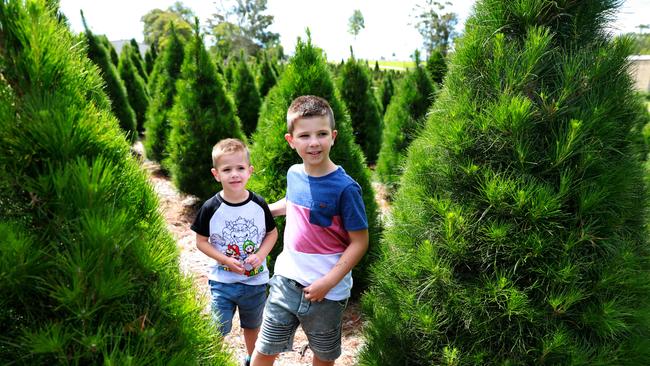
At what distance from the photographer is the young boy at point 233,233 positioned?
2.89 m

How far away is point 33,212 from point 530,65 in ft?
6.22

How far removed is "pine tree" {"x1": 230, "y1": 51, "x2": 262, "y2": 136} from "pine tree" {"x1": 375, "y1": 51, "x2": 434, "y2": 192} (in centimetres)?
470

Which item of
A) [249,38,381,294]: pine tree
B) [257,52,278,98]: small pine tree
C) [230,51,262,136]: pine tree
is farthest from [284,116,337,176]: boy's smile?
[257,52,278,98]: small pine tree

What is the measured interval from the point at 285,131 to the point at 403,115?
582 centimetres

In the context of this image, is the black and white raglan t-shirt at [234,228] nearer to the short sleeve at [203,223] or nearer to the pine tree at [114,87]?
the short sleeve at [203,223]

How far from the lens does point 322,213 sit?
2.48 m

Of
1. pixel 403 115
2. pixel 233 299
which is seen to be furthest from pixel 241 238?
pixel 403 115

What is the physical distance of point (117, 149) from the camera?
1282 millimetres

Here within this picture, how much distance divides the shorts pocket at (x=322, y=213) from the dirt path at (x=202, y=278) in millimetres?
712

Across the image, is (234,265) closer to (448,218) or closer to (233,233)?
(233,233)

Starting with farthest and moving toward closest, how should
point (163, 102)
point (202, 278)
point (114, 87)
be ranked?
point (114, 87), point (163, 102), point (202, 278)

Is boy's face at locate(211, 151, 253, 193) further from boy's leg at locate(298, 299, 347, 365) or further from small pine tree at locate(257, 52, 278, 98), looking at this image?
small pine tree at locate(257, 52, 278, 98)

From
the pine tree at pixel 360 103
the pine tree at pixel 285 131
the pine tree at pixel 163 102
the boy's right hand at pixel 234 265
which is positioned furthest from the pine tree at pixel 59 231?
the pine tree at pixel 360 103

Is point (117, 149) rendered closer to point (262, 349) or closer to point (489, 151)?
point (489, 151)
